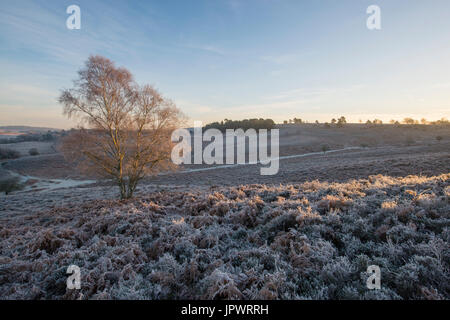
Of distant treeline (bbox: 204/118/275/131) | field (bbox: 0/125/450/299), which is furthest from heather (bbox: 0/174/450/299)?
distant treeline (bbox: 204/118/275/131)

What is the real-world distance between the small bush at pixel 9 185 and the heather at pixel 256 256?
1788 inches

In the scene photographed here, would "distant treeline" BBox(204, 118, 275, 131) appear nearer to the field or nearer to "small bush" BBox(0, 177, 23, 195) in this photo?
"small bush" BBox(0, 177, 23, 195)

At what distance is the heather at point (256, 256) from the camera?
10.4ft

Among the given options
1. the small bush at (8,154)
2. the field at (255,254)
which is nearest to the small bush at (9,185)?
the small bush at (8,154)

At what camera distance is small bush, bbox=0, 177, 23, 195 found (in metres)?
35.3

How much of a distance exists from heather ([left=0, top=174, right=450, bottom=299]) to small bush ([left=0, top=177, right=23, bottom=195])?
149 feet

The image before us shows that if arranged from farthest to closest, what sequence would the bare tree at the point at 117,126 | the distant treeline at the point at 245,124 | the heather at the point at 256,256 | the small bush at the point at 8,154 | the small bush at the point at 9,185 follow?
the distant treeline at the point at 245,124, the small bush at the point at 8,154, the small bush at the point at 9,185, the bare tree at the point at 117,126, the heather at the point at 256,256

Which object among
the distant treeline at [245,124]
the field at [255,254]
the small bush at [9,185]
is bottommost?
the small bush at [9,185]

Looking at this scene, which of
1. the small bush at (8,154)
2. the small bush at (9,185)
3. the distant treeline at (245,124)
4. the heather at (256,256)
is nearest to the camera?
the heather at (256,256)

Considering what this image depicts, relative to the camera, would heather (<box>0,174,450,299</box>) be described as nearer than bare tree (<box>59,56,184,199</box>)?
Yes

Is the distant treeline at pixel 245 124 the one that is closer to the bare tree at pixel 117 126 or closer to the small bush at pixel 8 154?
the small bush at pixel 8 154

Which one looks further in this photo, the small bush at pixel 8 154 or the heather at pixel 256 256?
the small bush at pixel 8 154

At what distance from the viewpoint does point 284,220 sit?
5531 millimetres
